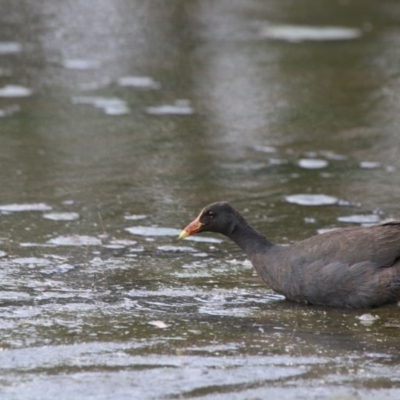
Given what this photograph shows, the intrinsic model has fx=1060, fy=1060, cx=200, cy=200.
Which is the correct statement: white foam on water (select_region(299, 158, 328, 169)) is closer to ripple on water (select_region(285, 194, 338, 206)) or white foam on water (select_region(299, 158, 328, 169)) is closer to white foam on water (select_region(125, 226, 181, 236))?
ripple on water (select_region(285, 194, 338, 206))

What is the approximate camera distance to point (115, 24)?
18172 mm

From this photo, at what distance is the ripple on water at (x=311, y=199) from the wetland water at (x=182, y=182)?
0.03 meters

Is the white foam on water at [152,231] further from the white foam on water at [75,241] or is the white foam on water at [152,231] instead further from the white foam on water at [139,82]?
the white foam on water at [139,82]

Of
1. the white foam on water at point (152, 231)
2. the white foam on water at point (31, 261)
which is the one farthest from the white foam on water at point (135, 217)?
the white foam on water at point (31, 261)

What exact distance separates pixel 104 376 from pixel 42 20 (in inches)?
522

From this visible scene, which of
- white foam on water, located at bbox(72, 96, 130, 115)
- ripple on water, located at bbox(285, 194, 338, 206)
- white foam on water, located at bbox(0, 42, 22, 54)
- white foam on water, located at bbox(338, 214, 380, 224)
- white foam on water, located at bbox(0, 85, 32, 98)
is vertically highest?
white foam on water, located at bbox(0, 42, 22, 54)

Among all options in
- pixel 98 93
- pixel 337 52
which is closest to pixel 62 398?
pixel 98 93

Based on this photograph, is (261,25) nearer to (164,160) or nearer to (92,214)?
(164,160)

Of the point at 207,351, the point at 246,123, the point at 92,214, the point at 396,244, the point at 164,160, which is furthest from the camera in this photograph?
the point at 246,123

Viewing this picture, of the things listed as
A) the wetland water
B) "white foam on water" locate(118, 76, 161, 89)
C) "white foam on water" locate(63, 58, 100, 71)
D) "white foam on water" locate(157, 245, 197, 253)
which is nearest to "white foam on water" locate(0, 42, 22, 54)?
the wetland water

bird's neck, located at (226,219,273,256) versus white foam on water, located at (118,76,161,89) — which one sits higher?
white foam on water, located at (118,76,161,89)

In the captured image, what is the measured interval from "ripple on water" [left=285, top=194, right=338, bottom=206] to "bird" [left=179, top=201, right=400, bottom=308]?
7.79 feet

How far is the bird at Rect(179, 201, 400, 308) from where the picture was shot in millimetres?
7207

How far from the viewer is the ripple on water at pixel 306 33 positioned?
1738 centimetres
